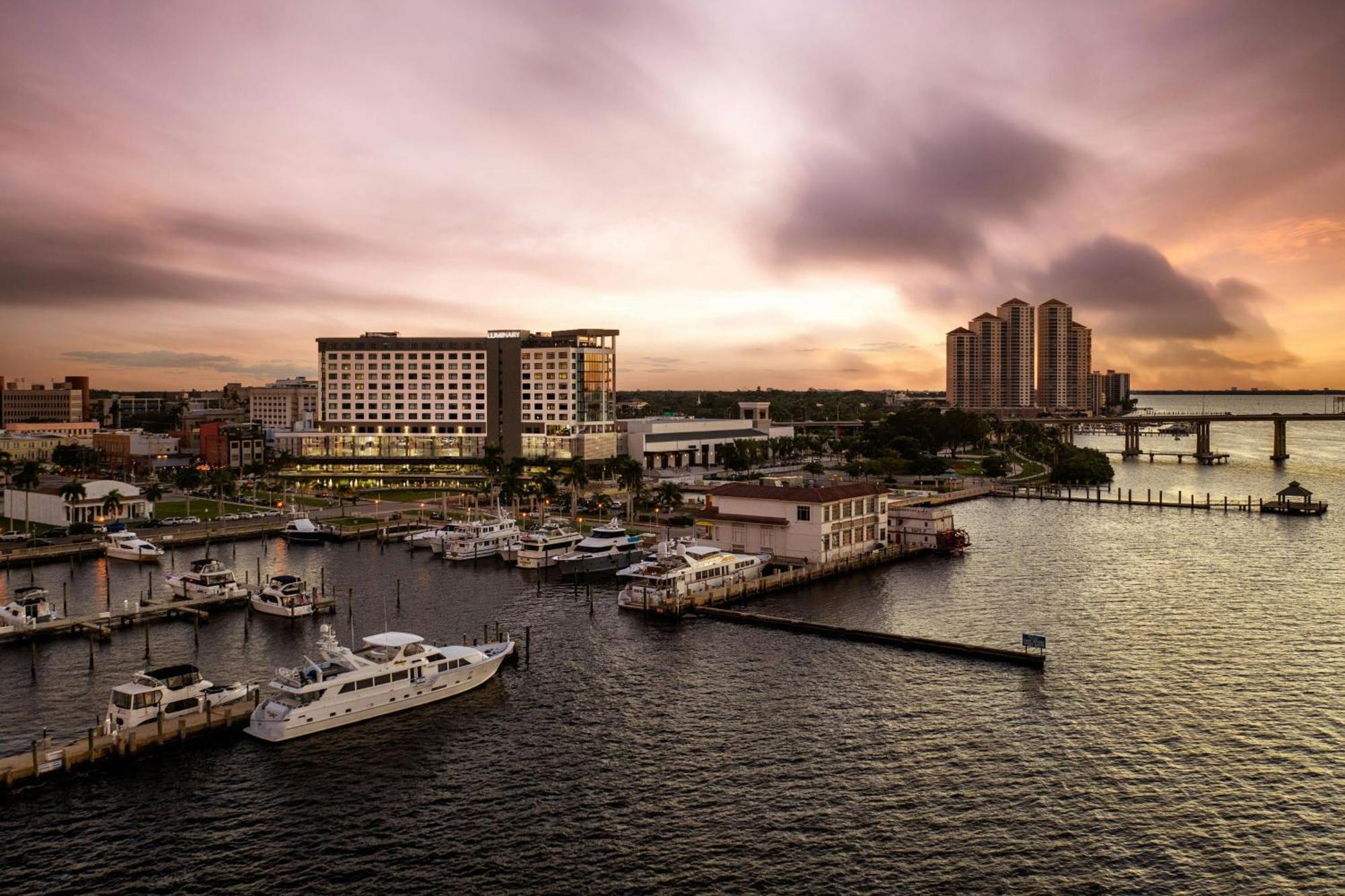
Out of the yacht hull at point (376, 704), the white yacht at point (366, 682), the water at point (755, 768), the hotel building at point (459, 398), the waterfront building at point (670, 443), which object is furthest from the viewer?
the waterfront building at point (670, 443)

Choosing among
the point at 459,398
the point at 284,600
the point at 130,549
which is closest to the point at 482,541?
the point at 284,600

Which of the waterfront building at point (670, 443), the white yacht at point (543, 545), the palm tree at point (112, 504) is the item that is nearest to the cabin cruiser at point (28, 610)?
the white yacht at point (543, 545)

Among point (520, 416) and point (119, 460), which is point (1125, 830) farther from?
point (119, 460)

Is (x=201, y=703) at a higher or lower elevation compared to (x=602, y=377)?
lower

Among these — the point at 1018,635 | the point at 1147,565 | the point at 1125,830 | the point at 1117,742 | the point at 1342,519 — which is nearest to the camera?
the point at 1125,830

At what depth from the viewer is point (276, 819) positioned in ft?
116

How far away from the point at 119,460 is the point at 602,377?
9728 cm

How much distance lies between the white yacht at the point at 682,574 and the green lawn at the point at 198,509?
65810 millimetres

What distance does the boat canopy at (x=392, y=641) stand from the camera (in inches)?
1909

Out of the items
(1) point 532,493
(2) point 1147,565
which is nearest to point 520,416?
(1) point 532,493

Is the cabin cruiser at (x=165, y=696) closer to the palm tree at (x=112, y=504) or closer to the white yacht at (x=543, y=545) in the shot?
the white yacht at (x=543, y=545)

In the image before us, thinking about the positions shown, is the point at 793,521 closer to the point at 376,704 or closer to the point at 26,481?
the point at 376,704

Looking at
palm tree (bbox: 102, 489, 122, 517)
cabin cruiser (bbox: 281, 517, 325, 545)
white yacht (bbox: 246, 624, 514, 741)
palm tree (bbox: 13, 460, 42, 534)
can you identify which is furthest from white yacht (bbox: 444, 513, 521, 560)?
palm tree (bbox: 13, 460, 42, 534)

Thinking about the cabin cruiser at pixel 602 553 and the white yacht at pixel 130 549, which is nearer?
the cabin cruiser at pixel 602 553
